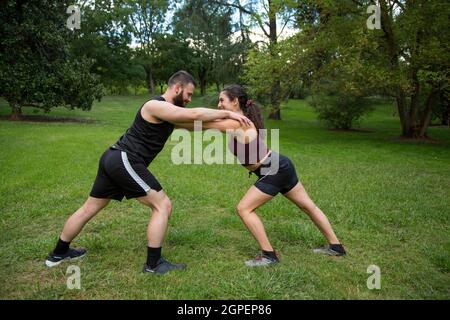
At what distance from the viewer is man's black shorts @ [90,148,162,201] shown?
159 inches

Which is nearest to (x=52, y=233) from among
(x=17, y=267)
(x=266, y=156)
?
(x=17, y=267)

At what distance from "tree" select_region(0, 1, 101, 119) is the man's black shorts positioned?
54.3 feet

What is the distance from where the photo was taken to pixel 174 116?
12.8ft

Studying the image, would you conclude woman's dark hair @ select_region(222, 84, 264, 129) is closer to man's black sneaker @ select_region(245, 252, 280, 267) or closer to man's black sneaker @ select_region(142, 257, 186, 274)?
man's black sneaker @ select_region(245, 252, 280, 267)

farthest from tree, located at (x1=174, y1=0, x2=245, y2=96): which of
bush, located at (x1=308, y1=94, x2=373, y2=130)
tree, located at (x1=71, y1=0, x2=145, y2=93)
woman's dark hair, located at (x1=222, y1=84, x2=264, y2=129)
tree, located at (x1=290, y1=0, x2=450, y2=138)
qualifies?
woman's dark hair, located at (x1=222, y1=84, x2=264, y2=129)

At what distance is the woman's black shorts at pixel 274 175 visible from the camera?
4348 mm

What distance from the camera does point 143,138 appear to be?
165 inches

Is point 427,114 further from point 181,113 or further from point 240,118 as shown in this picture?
point 181,113

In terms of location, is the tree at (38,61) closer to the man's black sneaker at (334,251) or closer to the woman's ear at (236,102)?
the woman's ear at (236,102)

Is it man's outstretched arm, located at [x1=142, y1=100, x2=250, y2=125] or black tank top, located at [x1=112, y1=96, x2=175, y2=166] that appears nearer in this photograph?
man's outstretched arm, located at [x1=142, y1=100, x2=250, y2=125]

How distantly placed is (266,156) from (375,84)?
12.1 meters

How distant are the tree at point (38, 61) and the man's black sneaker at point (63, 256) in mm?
16226

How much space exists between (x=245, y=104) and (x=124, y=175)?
5.04 feet
